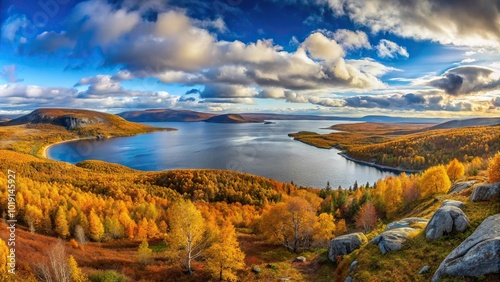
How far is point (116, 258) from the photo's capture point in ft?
168

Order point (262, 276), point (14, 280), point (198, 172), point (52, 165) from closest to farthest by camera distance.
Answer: point (14, 280) → point (262, 276) → point (198, 172) → point (52, 165)

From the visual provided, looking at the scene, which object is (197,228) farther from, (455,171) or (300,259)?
(455,171)

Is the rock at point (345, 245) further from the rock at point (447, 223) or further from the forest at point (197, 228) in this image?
the rock at point (447, 223)

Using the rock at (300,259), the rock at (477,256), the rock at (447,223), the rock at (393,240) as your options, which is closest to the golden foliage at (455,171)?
the rock at (300,259)

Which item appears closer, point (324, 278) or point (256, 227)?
point (324, 278)

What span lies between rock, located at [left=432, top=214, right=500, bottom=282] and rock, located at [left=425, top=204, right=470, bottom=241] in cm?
405

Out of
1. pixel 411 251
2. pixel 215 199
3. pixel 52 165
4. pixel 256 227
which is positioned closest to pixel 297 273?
pixel 411 251

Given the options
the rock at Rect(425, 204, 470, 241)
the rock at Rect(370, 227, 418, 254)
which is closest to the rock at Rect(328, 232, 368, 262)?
the rock at Rect(370, 227, 418, 254)

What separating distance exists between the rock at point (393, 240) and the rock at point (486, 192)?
8.40m

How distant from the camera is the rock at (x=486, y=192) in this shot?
2925 cm

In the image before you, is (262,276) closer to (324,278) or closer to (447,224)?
(324,278)

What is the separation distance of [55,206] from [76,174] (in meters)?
108

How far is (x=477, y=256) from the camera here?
1709 cm

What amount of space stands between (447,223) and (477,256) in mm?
8809
